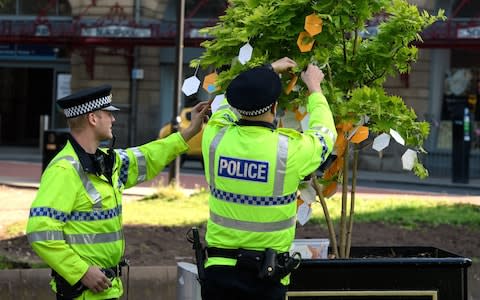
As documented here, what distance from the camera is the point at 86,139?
3.83 meters

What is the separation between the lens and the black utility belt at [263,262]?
3.49 meters

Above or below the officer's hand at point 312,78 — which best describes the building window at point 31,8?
above

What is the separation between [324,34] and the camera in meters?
4.26

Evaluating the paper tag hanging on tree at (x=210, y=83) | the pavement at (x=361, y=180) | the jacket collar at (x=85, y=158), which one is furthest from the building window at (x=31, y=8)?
the jacket collar at (x=85, y=158)

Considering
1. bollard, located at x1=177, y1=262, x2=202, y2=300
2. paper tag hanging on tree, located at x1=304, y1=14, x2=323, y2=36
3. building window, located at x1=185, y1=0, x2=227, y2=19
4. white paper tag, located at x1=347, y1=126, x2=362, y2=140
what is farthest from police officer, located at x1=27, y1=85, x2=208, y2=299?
building window, located at x1=185, y1=0, x2=227, y2=19

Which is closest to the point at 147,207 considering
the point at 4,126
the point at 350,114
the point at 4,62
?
the point at 350,114

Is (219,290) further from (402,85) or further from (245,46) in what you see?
(402,85)

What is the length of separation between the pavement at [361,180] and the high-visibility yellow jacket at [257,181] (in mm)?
10488

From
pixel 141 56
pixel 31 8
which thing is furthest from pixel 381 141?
pixel 31 8

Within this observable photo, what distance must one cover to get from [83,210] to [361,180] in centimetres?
1773

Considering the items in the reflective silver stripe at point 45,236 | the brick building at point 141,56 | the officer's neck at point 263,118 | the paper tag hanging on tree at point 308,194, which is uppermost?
the brick building at point 141,56

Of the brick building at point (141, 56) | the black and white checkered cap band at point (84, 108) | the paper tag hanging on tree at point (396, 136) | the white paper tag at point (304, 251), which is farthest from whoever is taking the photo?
the brick building at point (141, 56)

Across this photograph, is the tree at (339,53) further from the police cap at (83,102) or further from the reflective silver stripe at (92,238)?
the reflective silver stripe at (92,238)

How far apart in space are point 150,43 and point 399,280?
836 inches
